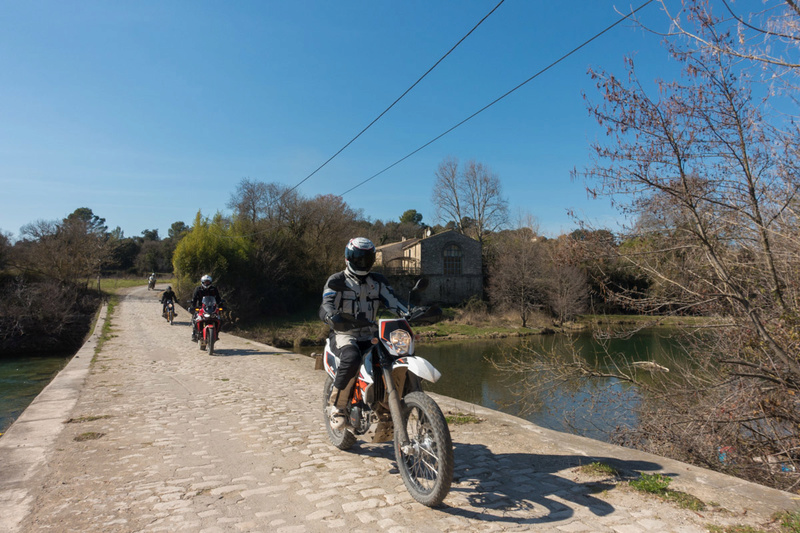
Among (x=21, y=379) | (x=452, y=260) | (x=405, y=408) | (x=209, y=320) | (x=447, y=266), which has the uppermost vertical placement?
(x=452, y=260)

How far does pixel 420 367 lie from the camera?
3.59m

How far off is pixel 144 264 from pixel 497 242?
48.5m

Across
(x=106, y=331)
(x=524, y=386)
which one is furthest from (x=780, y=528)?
(x=106, y=331)

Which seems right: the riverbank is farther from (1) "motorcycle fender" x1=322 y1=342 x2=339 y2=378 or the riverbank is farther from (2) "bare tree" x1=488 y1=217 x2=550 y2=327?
(1) "motorcycle fender" x1=322 y1=342 x2=339 y2=378

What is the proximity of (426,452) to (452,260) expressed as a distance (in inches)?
1873

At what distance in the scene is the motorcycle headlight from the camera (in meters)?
3.78

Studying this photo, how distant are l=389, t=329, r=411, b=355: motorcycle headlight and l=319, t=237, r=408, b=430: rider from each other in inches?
16.7

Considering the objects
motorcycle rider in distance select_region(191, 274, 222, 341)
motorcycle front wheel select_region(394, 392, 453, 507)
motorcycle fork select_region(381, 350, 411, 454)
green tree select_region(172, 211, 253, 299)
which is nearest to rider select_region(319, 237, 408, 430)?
A: motorcycle fork select_region(381, 350, 411, 454)

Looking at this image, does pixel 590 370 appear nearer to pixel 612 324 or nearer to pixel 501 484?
pixel 612 324

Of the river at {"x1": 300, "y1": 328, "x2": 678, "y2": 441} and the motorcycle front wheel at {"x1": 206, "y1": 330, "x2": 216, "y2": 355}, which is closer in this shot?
the river at {"x1": 300, "y1": 328, "x2": 678, "y2": 441}

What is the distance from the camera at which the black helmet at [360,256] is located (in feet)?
14.7

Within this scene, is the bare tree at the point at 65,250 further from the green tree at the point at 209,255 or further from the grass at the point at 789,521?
the grass at the point at 789,521

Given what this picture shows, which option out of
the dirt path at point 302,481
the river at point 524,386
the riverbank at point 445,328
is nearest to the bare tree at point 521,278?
the riverbank at point 445,328

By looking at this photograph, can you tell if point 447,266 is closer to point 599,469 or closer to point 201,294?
point 201,294
